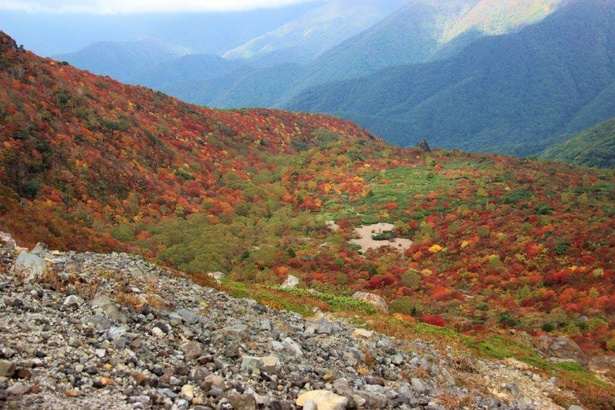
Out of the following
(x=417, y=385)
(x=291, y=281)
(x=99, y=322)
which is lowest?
(x=99, y=322)

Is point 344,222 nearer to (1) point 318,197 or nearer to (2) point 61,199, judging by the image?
(1) point 318,197

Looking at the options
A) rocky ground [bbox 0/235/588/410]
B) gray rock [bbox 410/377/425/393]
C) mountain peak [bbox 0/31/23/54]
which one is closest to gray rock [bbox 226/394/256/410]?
rocky ground [bbox 0/235/588/410]

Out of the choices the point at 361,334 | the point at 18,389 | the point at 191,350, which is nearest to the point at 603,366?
the point at 361,334

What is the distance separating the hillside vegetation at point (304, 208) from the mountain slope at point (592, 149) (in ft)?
257

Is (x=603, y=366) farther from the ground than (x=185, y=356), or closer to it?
farther from the ground

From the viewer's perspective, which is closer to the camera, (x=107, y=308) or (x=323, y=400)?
(x=323, y=400)

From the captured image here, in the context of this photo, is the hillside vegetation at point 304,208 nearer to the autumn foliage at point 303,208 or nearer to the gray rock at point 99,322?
the autumn foliage at point 303,208

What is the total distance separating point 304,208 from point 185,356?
45.9 meters

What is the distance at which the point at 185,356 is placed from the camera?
28.9 feet

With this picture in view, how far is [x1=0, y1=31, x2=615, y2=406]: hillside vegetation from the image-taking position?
27.0 metres

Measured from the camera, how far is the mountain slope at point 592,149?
429ft

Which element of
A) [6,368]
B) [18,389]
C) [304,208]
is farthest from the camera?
[304,208]

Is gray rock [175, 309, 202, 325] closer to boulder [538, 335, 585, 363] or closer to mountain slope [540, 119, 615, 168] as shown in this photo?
boulder [538, 335, 585, 363]

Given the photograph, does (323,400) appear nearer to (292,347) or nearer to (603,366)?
(292,347)
